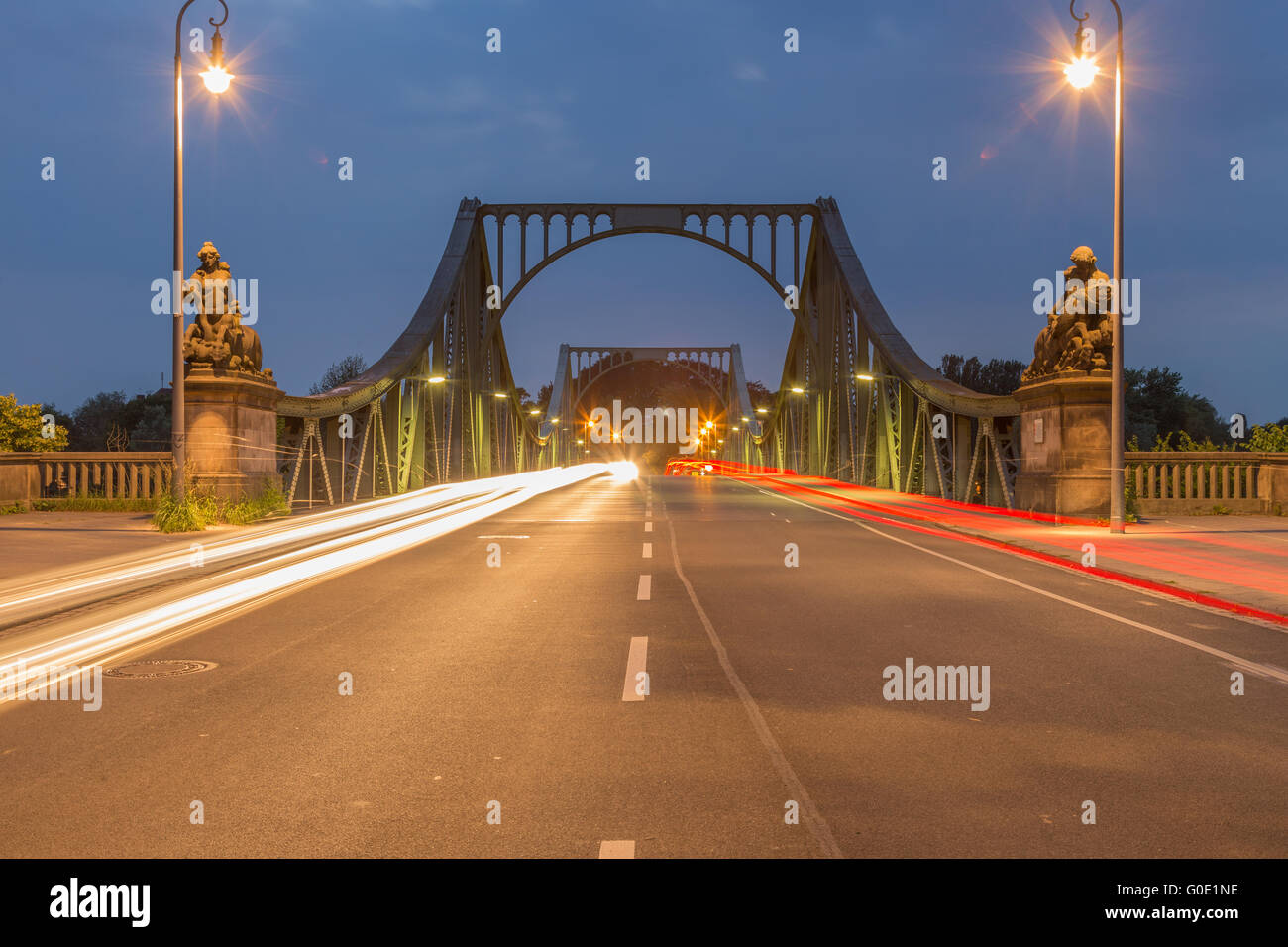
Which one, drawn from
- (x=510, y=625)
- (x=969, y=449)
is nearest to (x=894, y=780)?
(x=510, y=625)

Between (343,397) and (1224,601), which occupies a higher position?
(343,397)

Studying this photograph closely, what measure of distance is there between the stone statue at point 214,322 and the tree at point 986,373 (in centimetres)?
8148

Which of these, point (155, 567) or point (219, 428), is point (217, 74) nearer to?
point (219, 428)

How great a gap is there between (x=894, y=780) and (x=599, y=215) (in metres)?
48.5

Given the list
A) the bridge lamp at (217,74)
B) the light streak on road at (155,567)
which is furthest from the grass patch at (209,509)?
the bridge lamp at (217,74)

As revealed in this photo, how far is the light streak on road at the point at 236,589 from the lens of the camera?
8039mm

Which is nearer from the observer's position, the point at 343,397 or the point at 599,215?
the point at 343,397

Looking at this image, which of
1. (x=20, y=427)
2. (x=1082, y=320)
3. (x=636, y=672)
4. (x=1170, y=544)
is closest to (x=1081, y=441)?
(x=1082, y=320)

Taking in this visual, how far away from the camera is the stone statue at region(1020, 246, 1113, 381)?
69.9ft

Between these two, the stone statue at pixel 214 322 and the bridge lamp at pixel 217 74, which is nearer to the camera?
the bridge lamp at pixel 217 74

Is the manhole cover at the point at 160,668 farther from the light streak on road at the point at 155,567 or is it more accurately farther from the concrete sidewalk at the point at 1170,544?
the concrete sidewalk at the point at 1170,544

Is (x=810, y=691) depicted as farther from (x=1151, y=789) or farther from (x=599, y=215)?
(x=599, y=215)

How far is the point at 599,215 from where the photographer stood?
51.2m

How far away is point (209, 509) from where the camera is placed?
63.9ft
